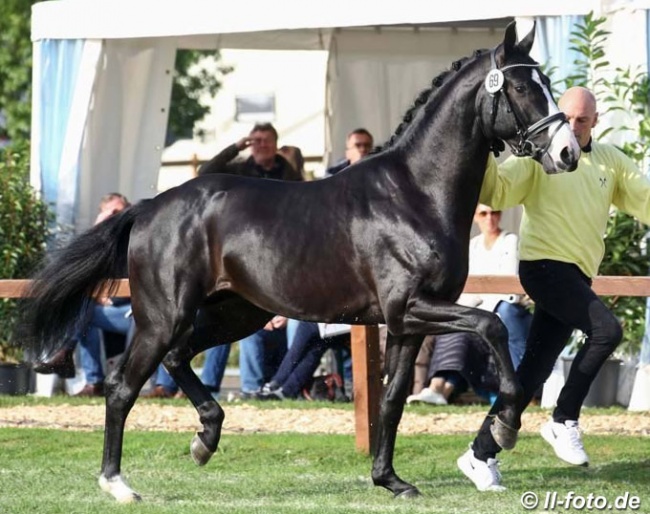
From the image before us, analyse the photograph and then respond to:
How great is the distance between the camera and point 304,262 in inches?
264

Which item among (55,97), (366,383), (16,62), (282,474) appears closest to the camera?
(282,474)

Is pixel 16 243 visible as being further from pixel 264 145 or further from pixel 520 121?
pixel 520 121

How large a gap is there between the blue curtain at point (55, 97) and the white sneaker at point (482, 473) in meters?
5.88

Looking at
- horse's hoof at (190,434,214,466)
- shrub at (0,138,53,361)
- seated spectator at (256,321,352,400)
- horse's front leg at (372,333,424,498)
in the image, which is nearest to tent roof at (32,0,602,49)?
shrub at (0,138,53,361)

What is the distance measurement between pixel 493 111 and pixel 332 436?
3125mm

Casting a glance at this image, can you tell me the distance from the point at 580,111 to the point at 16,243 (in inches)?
238

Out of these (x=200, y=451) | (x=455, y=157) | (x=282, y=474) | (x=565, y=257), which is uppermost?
(x=455, y=157)

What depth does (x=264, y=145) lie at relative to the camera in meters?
11.7

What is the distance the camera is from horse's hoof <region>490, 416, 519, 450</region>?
20.9 ft

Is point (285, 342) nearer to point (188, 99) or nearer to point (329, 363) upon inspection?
point (329, 363)

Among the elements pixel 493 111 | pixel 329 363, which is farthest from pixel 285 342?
pixel 493 111

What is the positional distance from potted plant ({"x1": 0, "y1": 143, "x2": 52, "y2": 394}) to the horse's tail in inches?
153

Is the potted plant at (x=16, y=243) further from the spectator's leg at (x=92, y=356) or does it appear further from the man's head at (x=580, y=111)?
the man's head at (x=580, y=111)

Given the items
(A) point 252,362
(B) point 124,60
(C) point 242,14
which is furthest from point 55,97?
(A) point 252,362
